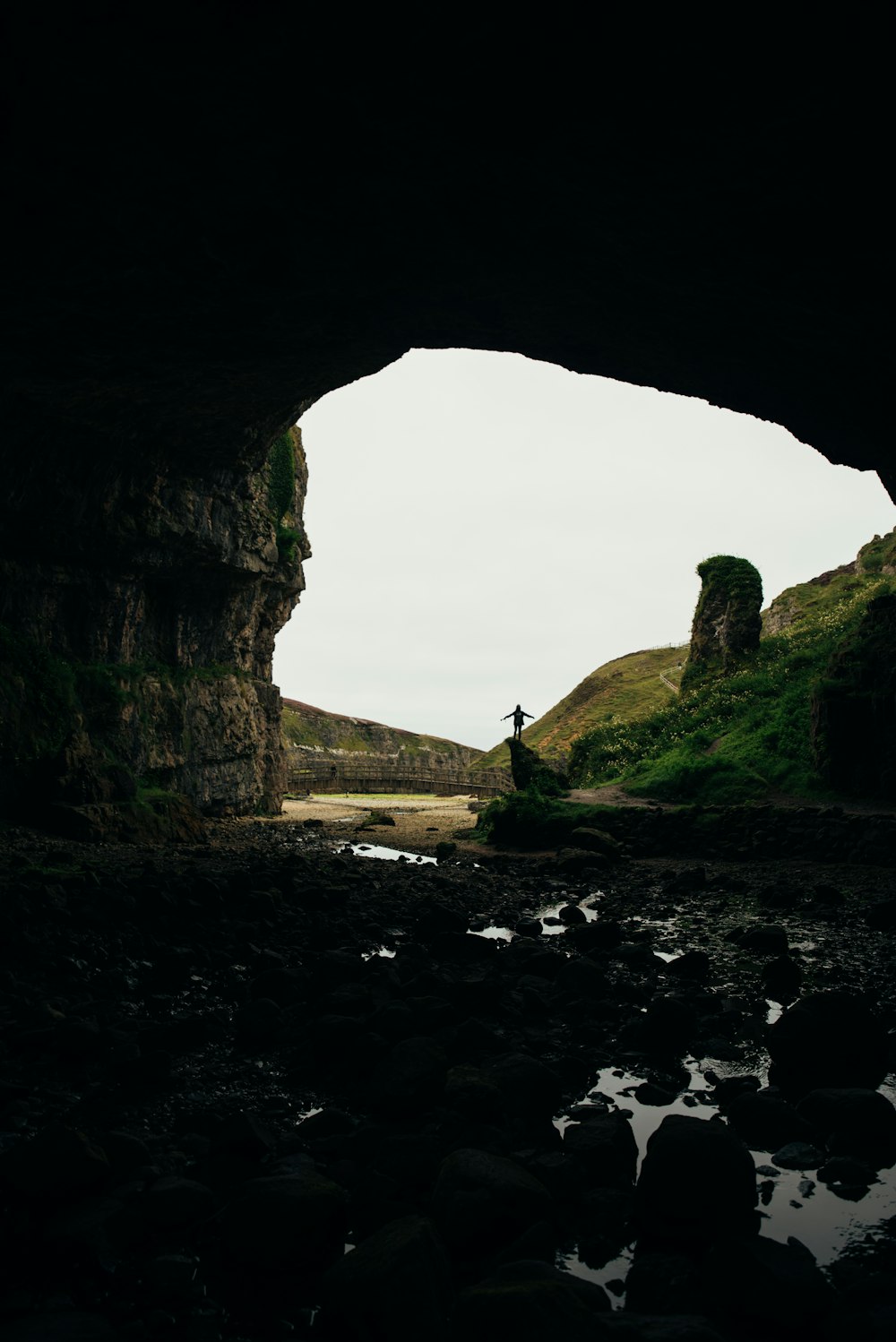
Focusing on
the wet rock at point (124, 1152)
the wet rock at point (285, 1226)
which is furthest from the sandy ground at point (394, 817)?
the wet rock at point (285, 1226)

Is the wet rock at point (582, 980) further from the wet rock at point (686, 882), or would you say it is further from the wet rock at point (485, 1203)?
the wet rock at point (686, 882)

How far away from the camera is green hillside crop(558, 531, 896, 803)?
65.5 feet

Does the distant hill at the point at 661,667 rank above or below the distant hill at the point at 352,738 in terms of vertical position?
above

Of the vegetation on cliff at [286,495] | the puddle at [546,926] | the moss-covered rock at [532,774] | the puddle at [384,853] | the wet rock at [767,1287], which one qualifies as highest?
the vegetation on cliff at [286,495]

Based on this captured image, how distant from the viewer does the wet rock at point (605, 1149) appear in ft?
11.5

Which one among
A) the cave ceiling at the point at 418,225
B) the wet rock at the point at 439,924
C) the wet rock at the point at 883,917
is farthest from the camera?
the wet rock at the point at 883,917

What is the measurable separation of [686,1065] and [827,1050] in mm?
→ 862

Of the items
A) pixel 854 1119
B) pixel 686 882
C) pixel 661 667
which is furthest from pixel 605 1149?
pixel 661 667

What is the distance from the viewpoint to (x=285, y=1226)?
2850mm

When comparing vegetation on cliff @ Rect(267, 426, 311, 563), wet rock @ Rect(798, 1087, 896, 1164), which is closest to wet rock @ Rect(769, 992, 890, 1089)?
wet rock @ Rect(798, 1087, 896, 1164)

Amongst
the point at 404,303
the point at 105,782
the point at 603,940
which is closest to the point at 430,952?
the point at 603,940

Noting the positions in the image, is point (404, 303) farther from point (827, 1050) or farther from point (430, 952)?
point (827, 1050)

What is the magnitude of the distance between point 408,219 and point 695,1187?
9.46m

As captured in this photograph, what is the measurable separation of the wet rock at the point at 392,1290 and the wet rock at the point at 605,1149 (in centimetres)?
110
